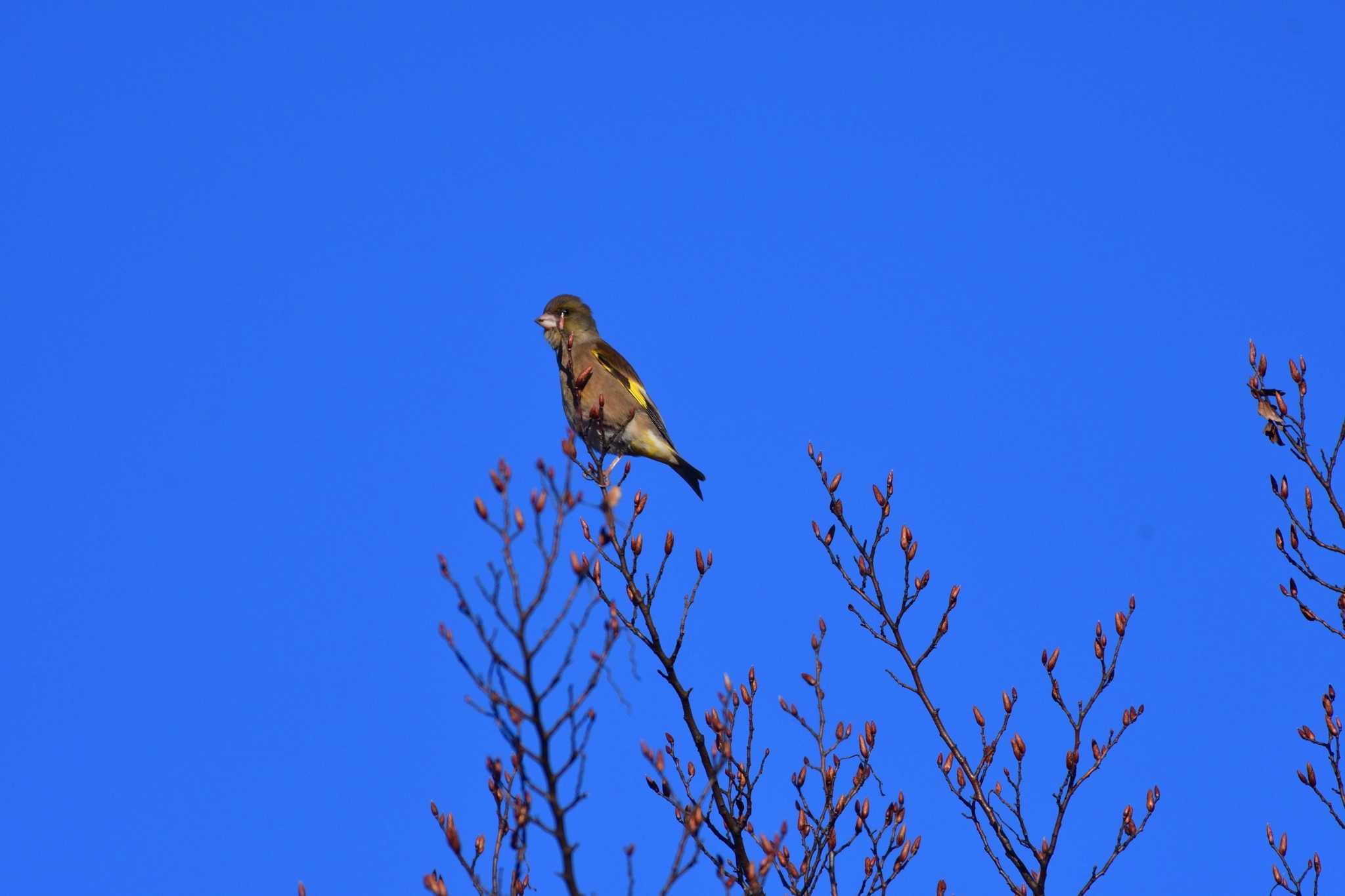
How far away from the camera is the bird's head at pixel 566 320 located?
960 cm

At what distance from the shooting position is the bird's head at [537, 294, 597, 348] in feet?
31.5

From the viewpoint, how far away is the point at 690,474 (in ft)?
29.3

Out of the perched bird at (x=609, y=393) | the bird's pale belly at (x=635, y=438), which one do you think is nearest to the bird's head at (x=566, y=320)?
the perched bird at (x=609, y=393)

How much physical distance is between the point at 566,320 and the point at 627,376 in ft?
2.38

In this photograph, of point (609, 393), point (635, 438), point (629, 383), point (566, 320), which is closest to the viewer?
point (635, 438)

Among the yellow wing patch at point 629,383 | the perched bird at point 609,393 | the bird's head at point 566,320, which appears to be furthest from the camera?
the bird's head at point 566,320

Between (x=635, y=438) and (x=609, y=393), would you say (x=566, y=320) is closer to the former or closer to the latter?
(x=609, y=393)

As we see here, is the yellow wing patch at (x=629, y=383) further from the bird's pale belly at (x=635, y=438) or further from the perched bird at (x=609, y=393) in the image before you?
the bird's pale belly at (x=635, y=438)

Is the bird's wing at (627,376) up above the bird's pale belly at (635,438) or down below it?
above

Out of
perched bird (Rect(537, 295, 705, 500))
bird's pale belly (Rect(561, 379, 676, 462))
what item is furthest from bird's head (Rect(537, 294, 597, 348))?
bird's pale belly (Rect(561, 379, 676, 462))

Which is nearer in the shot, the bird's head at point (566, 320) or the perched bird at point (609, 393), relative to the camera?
the perched bird at point (609, 393)

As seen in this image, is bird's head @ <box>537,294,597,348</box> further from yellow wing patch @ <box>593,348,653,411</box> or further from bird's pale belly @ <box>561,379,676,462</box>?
bird's pale belly @ <box>561,379,676,462</box>

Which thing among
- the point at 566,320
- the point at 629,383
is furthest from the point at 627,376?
the point at 566,320

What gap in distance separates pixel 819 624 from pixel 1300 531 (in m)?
2.10
